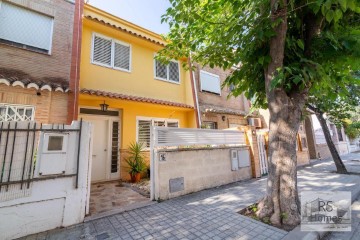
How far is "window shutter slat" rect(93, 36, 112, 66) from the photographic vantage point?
841 centimetres

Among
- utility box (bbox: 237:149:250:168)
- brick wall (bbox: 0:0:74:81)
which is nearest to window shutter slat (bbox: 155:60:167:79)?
brick wall (bbox: 0:0:74:81)

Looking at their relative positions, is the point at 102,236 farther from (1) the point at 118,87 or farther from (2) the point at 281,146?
(1) the point at 118,87

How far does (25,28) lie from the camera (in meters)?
6.70

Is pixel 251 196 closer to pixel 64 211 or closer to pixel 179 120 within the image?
pixel 64 211

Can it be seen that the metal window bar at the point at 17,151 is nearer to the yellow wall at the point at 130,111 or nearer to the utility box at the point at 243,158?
the yellow wall at the point at 130,111

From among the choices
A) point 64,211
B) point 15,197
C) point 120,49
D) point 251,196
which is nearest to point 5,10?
point 120,49

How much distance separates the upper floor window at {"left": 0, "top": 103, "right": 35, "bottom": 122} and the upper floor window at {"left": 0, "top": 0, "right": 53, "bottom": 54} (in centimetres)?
223

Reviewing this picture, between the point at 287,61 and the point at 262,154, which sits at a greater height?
the point at 287,61

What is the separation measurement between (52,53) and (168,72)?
5776mm

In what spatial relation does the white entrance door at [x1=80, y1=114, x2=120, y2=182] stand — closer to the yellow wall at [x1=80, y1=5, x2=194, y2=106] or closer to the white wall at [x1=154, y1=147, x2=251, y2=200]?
the yellow wall at [x1=80, y1=5, x2=194, y2=106]

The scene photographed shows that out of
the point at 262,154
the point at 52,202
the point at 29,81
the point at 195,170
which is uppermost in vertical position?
the point at 29,81

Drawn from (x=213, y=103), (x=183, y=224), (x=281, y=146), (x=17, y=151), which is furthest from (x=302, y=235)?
(x=213, y=103)

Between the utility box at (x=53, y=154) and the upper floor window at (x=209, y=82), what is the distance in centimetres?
964

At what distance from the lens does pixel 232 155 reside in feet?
26.1
